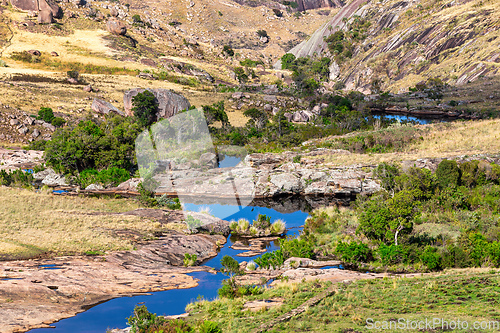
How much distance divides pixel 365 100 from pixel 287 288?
7394 cm

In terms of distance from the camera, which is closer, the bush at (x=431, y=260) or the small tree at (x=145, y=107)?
the bush at (x=431, y=260)

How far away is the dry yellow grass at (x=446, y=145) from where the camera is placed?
3903 cm

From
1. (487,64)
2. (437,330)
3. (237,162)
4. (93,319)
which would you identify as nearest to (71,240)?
(93,319)

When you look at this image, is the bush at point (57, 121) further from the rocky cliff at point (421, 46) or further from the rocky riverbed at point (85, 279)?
the rocky cliff at point (421, 46)

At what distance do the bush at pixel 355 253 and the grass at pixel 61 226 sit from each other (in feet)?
42.3

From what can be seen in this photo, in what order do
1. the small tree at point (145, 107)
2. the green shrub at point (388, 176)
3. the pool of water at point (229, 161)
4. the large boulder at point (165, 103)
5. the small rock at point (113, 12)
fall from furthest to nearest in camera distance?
1. the small rock at point (113, 12)
2. the large boulder at point (165, 103)
3. the small tree at point (145, 107)
4. the pool of water at point (229, 161)
5. the green shrub at point (388, 176)

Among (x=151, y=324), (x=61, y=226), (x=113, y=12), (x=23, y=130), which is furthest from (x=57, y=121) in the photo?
(x=113, y=12)

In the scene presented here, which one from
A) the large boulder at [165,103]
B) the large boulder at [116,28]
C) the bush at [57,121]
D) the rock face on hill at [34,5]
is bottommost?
the bush at [57,121]

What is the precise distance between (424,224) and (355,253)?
7.63 m

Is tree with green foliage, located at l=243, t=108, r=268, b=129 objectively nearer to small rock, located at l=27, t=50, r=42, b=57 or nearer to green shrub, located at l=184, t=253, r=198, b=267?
green shrub, located at l=184, t=253, r=198, b=267

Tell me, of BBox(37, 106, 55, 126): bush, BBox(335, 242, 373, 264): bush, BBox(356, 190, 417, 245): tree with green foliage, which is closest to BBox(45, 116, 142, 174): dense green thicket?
BBox(37, 106, 55, 126): bush

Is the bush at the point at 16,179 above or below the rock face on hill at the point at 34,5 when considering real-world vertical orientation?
below

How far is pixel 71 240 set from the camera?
889 inches

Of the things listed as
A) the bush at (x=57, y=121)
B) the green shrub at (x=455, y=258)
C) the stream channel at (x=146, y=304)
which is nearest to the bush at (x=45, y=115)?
the bush at (x=57, y=121)
